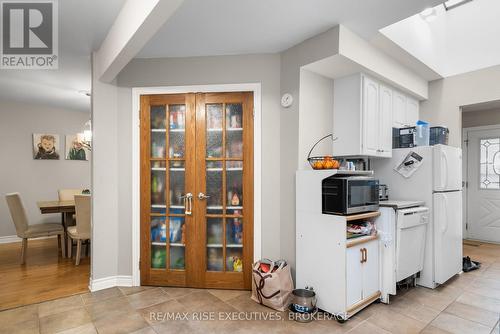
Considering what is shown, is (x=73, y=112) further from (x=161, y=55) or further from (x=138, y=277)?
(x=138, y=277)

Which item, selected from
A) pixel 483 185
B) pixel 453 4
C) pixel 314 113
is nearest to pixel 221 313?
pixel 314 113

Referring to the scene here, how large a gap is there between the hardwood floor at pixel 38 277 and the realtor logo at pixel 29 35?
2530 millimetres

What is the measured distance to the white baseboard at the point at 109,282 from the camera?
2.93 meters

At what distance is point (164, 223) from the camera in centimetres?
309

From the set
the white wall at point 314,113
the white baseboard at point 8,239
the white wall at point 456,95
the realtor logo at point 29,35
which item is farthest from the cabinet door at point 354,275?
the white baseboard at point 8,239

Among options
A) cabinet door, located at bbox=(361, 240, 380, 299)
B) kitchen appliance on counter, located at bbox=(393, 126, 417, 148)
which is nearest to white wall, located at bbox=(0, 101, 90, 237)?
cabinet door, located at bbox=(361, 240, 380, 299)

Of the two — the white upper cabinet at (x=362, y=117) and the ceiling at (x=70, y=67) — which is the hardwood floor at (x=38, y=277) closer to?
the ceiling at (x=70, y=67)

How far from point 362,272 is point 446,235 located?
133 centimetres

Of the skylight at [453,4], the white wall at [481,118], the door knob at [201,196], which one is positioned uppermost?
the skylight at [453,4]

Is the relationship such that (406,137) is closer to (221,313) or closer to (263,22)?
(263,22)

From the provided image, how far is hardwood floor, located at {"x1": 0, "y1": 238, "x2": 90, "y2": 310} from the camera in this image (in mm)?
2779

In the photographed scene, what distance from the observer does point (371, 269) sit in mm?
2545

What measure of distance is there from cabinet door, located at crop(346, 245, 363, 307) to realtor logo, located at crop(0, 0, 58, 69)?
3.14 metres

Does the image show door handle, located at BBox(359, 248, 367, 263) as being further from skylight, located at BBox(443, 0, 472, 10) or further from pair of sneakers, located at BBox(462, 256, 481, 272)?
skylight, located at BBox(443, 0, 472, 10)
